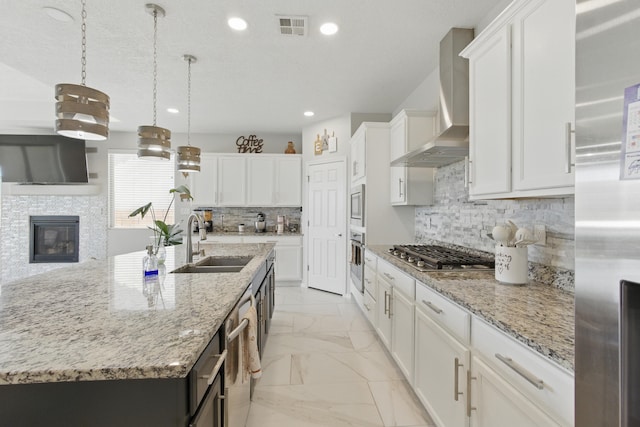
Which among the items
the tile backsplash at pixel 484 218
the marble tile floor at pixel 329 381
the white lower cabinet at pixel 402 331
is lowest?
the marble tile floor at pixel 329 381

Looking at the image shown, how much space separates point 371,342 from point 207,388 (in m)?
2.31

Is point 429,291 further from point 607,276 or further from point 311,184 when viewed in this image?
point 311,184

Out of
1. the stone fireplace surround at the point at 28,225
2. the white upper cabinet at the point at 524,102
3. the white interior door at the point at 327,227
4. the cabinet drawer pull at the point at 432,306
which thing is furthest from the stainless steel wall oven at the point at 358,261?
the stone fireplace surround at the point at 28,225

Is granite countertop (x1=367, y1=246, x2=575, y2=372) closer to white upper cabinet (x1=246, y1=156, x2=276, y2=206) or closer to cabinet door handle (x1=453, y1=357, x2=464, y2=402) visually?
cabinet door handle (x1=453, y1=357, x2=464, y2=402)

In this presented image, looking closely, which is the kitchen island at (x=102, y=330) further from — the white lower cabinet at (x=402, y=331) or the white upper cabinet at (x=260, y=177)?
the white upper cabinet at (x=260, y=177)

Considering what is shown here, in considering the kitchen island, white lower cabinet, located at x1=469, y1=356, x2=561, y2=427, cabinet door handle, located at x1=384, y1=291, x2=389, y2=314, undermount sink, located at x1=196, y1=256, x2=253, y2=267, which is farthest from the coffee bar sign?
white lower cabinet, located at x1=469, y1=356, x2=561, y2=427

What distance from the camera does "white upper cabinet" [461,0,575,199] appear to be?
4.03 feet

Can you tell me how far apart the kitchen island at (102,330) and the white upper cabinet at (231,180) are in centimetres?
381

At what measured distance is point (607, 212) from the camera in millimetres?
550

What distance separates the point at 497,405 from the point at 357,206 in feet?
9.12

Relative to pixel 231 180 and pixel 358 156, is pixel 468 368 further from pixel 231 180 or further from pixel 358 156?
pixel 231 180

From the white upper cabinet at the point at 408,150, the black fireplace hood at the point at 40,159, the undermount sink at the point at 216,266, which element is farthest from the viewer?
the black fireplace hood at the point at 40,159

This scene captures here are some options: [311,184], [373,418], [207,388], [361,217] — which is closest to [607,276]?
[207,388]

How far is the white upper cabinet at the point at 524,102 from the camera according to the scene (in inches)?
48.4
